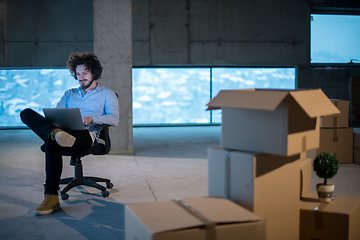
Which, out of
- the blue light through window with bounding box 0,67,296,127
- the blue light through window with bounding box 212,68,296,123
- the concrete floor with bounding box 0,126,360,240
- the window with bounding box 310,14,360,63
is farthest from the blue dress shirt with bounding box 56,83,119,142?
the window with bounding box 310,14,360,63

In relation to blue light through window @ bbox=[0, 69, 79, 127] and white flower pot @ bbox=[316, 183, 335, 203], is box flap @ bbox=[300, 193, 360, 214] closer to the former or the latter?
white flower pot @ bbox=[316, 183, 335, 203]

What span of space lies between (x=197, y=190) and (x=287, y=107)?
5.68 ft

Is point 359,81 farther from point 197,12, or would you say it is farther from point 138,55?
point 138,55

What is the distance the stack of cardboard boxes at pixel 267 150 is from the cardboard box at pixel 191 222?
0.62 ft

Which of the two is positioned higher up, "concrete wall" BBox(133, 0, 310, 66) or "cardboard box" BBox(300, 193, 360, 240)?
"concrete wall" BBox(133, 0, 310, 66)

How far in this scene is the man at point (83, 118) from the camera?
9.26 feet

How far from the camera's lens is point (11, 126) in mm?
8289

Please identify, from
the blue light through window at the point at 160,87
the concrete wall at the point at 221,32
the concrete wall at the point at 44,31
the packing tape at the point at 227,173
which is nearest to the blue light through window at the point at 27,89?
the blue light through window at the point at 160,87

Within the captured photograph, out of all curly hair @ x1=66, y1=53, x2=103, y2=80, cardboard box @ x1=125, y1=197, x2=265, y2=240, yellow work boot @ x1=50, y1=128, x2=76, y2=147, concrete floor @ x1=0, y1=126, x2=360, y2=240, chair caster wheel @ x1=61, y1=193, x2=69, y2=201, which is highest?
curly hair @ x1=66, y1=53, x2=103, y2=80

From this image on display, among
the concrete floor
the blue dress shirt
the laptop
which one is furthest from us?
the blue dress shirt

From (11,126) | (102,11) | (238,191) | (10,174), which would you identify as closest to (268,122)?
A: (238,191)

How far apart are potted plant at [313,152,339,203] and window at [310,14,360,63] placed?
701cm

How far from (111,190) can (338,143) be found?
8.78ft

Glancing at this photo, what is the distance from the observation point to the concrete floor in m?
2.54
